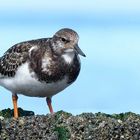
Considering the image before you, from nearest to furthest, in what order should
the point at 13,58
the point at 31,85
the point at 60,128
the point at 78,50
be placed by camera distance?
the point at 60,128
the point at 78,50
the point at 31,85
the point at 13,58

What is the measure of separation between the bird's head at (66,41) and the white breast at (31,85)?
0.75 m

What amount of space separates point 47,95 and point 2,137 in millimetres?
3361

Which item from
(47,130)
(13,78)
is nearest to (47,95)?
(13,78)

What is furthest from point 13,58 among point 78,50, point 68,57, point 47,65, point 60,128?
point 60,128

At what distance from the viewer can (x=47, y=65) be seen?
17453 millimetres

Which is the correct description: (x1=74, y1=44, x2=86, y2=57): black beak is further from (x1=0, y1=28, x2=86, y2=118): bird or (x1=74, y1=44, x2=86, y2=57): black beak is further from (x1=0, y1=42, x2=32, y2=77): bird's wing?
(x1=0, y1=42, x2=32, y2=77): bird's wing

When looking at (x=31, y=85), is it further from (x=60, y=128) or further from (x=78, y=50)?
(x=60, y=128)

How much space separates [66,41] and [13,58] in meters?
1.65

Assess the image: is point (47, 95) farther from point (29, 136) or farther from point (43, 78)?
point (29, 136)

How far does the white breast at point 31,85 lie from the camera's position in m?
17.2

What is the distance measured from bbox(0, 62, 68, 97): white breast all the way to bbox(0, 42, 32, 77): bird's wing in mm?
210

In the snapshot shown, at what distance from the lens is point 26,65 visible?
17.4 metres

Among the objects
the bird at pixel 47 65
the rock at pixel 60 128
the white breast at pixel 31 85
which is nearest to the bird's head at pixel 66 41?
the bird at pixel 47 65

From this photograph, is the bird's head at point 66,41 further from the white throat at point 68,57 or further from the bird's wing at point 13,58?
the bird's wing at point 13,58
